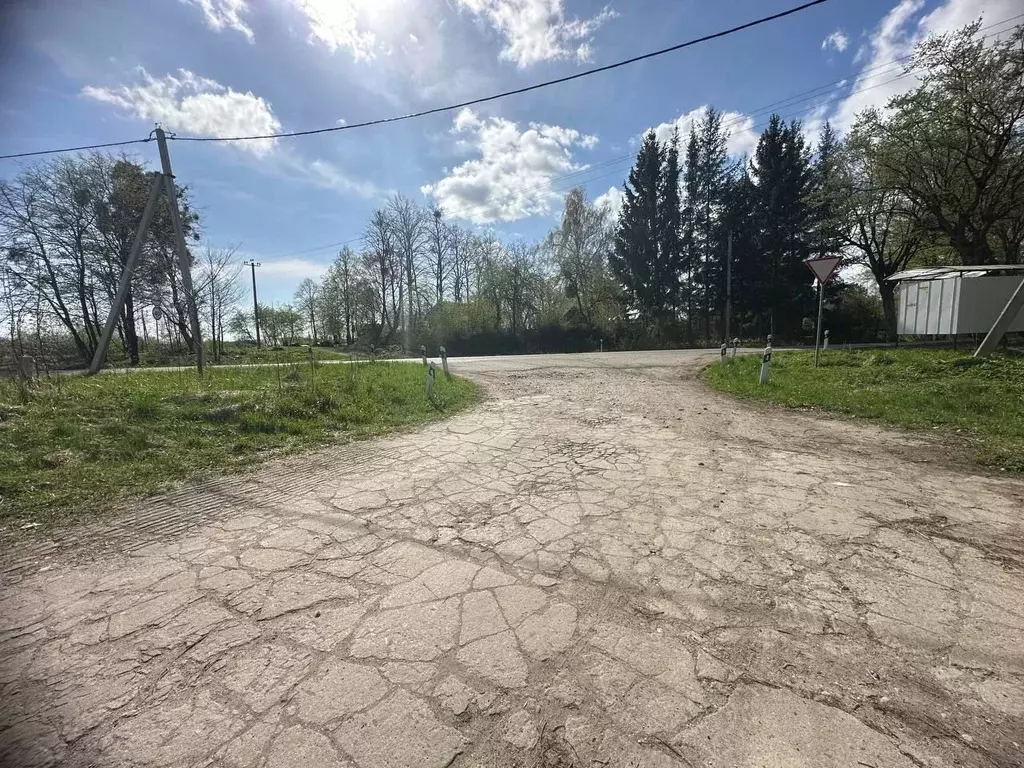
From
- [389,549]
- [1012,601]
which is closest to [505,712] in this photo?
[389,549]

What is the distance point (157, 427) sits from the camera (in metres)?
5.91

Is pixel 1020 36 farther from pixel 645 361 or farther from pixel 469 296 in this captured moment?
pixel 469 296

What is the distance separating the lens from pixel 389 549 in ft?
9.95

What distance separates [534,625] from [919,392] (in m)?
8.78

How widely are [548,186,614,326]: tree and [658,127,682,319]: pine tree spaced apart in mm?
4064

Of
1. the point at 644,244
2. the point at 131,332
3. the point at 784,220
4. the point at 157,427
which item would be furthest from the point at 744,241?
the point at 131,332

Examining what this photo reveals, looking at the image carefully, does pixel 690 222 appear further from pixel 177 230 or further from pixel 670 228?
pixel 177 230

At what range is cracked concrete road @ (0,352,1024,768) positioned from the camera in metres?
1.63

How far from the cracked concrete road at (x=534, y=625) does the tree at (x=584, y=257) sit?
3097 cm

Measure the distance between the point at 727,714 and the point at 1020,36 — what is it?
924 inches

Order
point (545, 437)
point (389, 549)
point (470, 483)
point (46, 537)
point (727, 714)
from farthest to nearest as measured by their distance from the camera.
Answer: point (545, 437) → point (470, 483) → point (46, 537) → point (389, 549) → point (727, 714)

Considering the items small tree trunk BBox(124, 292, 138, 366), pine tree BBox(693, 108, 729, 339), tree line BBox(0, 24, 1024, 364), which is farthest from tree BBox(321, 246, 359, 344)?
pine tree BBox(693, 108, 729, 339)

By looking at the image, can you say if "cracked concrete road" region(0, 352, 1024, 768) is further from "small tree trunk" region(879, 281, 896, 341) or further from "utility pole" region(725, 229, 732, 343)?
"small tree trunk" region(879, 281, 896, 341)

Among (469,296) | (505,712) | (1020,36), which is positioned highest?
(1020,36)
